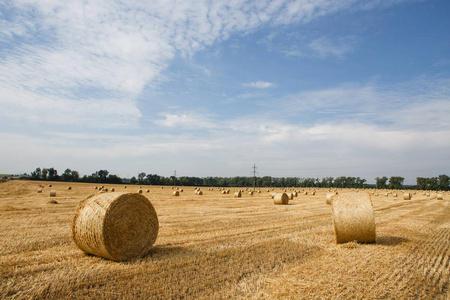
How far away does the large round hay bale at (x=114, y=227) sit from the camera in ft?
20.7

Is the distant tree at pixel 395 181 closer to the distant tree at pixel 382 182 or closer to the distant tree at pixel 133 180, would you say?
the distant tree at pixel 382 182

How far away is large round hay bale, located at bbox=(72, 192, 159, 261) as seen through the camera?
631 centimetres

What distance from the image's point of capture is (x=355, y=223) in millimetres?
8281

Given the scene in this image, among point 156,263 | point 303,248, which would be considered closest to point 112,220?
point 156,263

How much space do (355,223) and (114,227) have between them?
6.78 metres

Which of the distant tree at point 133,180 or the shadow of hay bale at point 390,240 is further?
the distant tree at point 133,180

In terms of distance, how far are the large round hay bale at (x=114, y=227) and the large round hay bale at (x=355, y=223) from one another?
5.43 meters

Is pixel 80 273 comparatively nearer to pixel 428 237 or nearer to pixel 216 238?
pixel 216 238

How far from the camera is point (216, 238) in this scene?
28.0 ft

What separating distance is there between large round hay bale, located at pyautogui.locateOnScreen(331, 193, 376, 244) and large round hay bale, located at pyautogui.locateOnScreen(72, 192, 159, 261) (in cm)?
543

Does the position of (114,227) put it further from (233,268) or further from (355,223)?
(355,223)

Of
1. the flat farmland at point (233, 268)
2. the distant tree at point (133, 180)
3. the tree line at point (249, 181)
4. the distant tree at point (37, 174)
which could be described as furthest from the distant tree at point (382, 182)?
the distant tree at point (37, 174)

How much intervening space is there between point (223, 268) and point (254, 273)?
0.67 meters

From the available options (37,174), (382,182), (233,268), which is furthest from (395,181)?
(37,174)
